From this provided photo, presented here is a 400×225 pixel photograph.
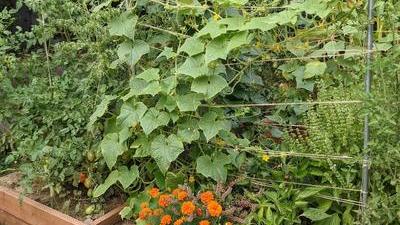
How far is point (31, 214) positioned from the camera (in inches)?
118

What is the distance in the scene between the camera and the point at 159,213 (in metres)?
2.54

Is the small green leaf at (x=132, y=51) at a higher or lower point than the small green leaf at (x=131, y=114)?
higher

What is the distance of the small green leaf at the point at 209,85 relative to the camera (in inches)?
102

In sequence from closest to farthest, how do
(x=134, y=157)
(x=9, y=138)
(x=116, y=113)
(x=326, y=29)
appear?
(x=326, y=29), (x=134, y=157), (x=116, y=113), (x=9, y=138)

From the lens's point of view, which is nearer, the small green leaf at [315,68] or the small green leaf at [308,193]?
the small green leaf at [308,193]

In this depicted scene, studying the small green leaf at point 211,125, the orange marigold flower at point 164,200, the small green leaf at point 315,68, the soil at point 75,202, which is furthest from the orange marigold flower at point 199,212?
the small green leaf at point 315,68

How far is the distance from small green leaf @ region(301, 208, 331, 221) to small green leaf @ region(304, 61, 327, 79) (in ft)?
2.34

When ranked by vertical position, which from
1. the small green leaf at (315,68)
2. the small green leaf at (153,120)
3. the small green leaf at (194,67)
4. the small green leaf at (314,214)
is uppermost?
the small green leaf at (194,67)

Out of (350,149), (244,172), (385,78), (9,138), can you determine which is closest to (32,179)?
(9,138)

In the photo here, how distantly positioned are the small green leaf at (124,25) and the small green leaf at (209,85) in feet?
1.65

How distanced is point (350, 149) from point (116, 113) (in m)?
1.38

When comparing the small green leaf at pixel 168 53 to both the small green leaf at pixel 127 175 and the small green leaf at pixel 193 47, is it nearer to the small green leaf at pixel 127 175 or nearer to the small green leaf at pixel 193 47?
the small green leaf at pixel 193 47

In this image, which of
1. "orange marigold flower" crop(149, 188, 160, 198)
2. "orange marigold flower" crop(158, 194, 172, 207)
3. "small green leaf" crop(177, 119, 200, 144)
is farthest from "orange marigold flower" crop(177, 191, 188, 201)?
"small green leaf" crop(177, 119, 200, 144)

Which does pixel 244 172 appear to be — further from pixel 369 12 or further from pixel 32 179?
pixel 32 179
